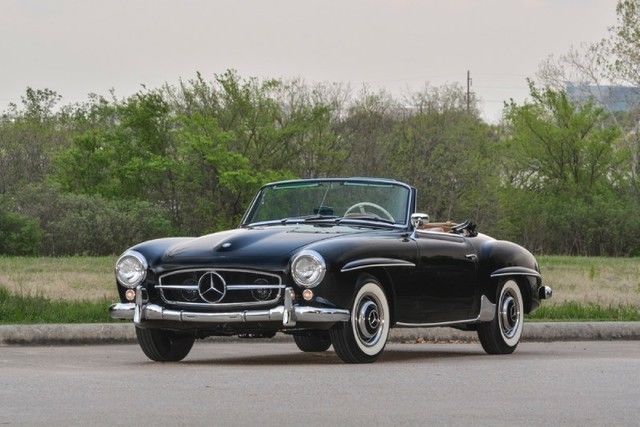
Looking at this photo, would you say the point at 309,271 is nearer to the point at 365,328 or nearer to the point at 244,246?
the point at 244,246

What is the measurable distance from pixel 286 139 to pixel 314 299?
166ft

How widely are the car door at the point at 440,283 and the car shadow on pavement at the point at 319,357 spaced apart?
0.44 m

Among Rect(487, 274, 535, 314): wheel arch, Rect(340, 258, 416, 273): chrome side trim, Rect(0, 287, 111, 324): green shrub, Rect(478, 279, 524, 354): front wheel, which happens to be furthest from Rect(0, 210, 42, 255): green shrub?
Rect(340, 258, 416, 273): chrome side trim

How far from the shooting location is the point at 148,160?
62969 millimetres

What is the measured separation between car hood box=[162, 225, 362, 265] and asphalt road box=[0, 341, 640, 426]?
2.84ft

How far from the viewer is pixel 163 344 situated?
14.1 meters

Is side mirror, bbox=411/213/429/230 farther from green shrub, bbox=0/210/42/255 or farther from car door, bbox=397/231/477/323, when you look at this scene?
green shrub, bbox=0/210/42/255

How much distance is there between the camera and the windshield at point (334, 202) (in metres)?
14.8

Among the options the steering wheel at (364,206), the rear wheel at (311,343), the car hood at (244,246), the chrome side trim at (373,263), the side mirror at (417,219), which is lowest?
the rear wheel at (311,343)

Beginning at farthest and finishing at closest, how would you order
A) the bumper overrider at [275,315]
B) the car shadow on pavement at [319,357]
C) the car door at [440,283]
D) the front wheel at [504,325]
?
the front wheel at [504,325] < the car door at [440,283] < the car shadow on pavement at [319,357] < the bumper overrider at [275,315]

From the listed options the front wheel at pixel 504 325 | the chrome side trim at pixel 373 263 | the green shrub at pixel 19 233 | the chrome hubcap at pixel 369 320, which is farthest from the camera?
the green shrub at pixel 19 233

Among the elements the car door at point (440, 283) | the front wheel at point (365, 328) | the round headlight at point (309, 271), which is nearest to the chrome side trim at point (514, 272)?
the car door at point (440, 283)

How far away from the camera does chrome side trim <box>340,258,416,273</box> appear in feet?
43.2

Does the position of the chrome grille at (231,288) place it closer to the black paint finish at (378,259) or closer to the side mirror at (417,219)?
the black paint finish at (378,259)
